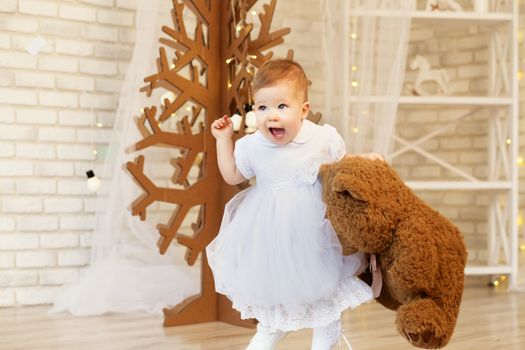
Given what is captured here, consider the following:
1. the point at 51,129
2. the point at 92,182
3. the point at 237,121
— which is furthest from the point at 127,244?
the point at 237,121

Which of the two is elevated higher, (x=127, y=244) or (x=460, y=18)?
(x=460, y=18)

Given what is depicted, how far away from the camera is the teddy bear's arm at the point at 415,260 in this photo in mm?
1652

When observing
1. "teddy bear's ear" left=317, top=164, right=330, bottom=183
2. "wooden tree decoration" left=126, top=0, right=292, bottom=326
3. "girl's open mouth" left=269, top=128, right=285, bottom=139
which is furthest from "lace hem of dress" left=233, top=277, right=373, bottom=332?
"wooden tree decoration" left=126, top=0, right=292, bottom=326

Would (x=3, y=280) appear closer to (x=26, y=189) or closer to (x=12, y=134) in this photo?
(x=26, y=189)

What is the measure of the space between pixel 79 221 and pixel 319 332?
6.41 feet

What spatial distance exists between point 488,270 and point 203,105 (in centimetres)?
177

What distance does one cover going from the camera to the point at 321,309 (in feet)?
6.02

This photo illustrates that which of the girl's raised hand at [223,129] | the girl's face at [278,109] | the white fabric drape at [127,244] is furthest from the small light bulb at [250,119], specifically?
the girl's face at [278,109]

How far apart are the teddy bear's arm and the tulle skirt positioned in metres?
0.17

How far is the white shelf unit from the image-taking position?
3.90 meters

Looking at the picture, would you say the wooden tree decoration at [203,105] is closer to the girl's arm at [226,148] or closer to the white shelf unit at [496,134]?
the girl's arm at [226,148]

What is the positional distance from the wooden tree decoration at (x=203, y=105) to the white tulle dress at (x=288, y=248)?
984 millimetres

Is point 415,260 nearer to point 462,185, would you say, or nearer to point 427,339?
point 427,339

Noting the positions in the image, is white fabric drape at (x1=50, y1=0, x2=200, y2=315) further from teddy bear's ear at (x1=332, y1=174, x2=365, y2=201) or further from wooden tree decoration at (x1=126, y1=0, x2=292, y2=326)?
teddy bear's ear at (x1=332, y1=174, x2=365, y2=201)
